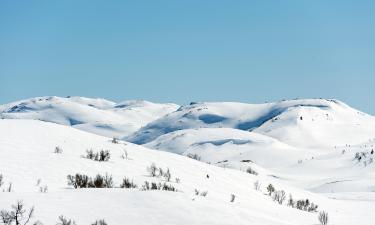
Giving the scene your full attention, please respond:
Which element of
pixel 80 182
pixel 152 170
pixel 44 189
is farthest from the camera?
pixel 152 170

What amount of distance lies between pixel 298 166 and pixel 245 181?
4037 centimetres

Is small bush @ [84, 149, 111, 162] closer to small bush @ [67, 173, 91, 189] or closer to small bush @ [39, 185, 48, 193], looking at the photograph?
small bush @ [67, 173, 91, 189]

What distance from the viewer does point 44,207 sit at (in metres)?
9.18

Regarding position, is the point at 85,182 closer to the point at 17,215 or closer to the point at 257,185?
the point at 17,215

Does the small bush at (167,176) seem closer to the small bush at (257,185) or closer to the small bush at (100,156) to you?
the small bush at (100,156)

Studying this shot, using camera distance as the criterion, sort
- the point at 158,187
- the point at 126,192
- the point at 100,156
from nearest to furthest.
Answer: the point at 126,192 → the point at 158,187 → the point at 100,156

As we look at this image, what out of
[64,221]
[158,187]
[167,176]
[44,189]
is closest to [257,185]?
[167,176]

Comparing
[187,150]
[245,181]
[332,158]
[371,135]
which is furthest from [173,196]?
[371,135]

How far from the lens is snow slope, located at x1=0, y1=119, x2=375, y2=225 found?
9344 millimetres

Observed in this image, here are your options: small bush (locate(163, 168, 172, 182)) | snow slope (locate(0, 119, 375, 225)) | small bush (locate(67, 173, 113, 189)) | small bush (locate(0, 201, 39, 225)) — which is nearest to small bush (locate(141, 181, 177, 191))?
snow slope (locate(0, 119, 375, 225))

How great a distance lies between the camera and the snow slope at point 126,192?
30.7 ft

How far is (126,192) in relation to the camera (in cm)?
1034

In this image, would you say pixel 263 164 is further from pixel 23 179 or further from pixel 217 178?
pixel 23 179

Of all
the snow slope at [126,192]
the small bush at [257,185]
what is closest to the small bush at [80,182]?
the snow slope at [126,192]
